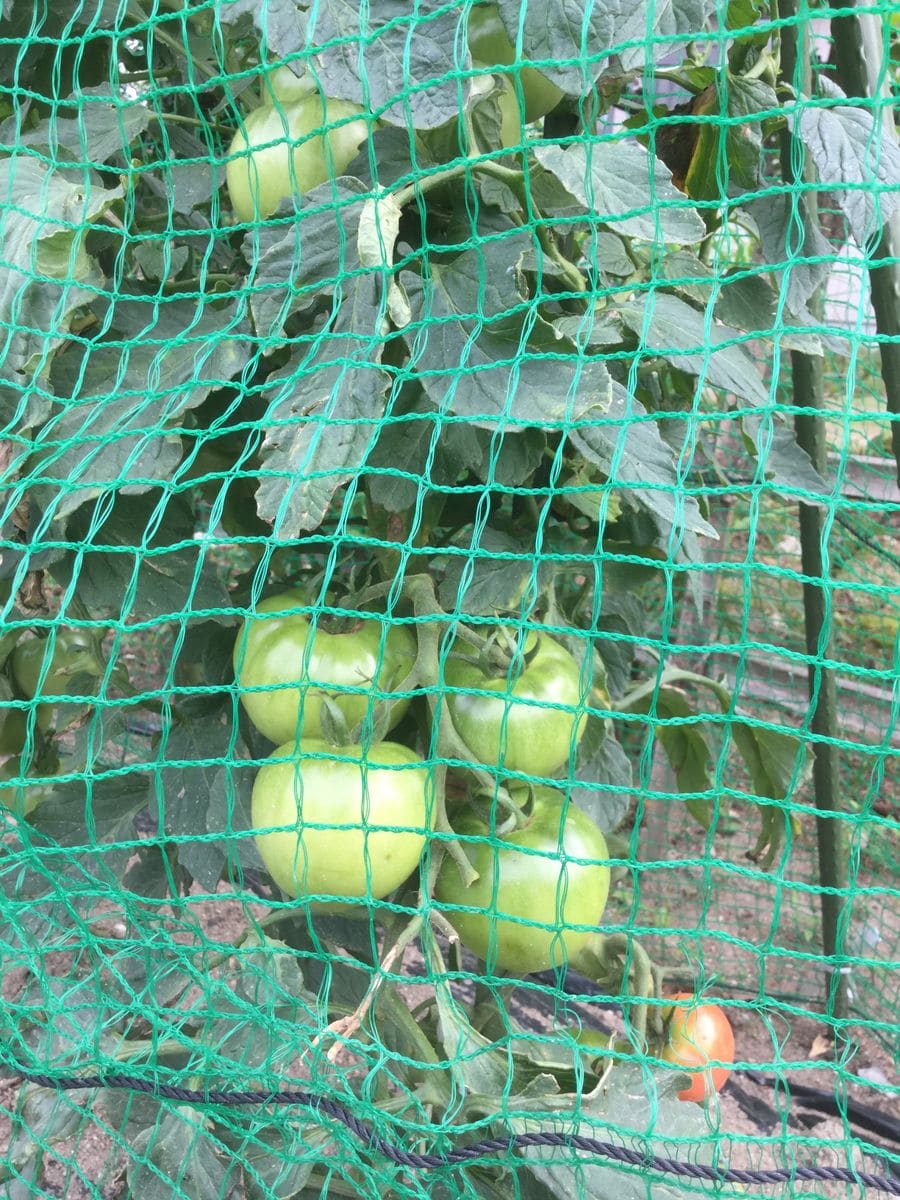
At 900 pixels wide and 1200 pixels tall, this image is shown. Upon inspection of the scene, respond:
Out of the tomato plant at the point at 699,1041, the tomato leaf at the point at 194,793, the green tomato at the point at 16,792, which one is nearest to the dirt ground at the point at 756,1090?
the tomato plant at the point at 699,1041

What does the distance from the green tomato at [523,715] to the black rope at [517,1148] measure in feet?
0.85

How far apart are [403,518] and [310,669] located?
19 cm

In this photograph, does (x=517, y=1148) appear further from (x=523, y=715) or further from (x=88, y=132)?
(x=88, y=132)

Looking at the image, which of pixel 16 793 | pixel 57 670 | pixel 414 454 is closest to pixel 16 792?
pixel 16 793

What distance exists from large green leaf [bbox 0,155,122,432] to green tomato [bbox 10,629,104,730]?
11.3 inches

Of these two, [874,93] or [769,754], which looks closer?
[874,93]

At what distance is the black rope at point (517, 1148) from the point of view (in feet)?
2.27

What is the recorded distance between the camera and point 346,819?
693 mm

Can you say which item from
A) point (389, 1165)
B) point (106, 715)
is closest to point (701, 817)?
point (389, 1165)

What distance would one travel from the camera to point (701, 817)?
1.28m

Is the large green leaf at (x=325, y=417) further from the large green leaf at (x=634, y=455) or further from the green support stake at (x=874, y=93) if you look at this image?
the green support stake at (x=874, y=93)

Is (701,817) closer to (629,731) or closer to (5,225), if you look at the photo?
(629,731)

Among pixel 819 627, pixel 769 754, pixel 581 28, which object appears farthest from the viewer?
pixel 819 627

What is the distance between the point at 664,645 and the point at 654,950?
4.21ft
